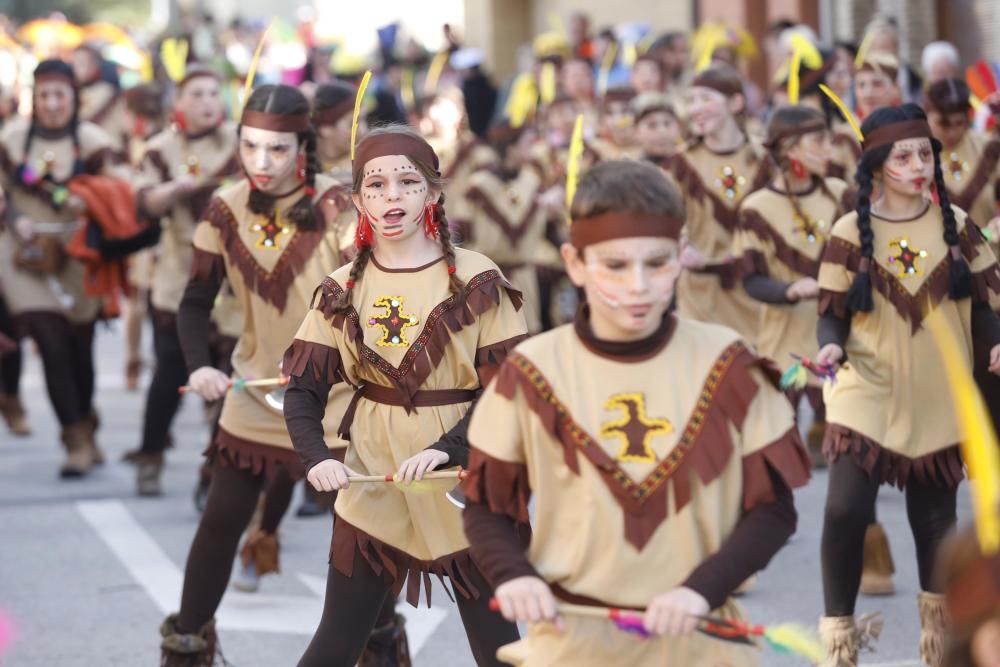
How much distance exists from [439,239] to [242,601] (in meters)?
2.75

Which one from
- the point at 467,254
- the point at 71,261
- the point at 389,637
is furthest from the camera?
the point at 71,261

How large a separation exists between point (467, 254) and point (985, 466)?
7.29ft

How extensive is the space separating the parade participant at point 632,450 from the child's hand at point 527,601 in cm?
4

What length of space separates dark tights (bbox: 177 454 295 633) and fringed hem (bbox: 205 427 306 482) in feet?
0.11

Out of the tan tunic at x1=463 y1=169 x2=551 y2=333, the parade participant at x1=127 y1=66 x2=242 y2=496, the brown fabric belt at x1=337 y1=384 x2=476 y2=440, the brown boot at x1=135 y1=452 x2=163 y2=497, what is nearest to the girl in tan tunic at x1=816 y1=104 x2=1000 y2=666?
the brown fabric belt at x1=337 y1=384 x2=476 y2=440

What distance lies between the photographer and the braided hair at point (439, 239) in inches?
184

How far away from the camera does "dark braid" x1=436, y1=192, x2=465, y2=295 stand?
4.68 m

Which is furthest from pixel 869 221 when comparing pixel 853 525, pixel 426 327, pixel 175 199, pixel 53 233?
pixel 53 233

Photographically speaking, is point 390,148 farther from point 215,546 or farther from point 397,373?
point 215,546

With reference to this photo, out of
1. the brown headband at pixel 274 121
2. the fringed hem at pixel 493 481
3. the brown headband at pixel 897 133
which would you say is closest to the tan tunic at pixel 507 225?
the brown headband at pixel 274 121

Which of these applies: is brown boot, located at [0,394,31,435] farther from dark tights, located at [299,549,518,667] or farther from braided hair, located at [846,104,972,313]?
dark tights, located at [299,549,518,667]

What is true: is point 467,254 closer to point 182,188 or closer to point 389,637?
point 389,637

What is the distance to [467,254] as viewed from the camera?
187 inches

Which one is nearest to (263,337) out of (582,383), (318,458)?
(318,458)
